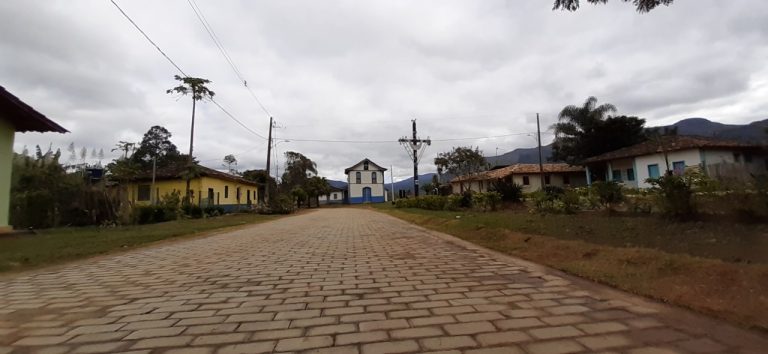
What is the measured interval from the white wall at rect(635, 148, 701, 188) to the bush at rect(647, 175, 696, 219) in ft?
63.3

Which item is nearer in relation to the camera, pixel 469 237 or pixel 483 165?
pixel 469 237

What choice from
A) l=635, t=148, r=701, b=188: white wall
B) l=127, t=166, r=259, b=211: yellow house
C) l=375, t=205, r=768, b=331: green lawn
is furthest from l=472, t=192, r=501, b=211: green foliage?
l=127, t=166, r=259, b=211: yellow house

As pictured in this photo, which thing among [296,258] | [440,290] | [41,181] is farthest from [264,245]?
[41,181]

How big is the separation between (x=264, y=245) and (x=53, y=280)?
444cm

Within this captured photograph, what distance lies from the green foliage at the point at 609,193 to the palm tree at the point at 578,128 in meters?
33.6

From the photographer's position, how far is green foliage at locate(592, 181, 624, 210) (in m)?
10.1

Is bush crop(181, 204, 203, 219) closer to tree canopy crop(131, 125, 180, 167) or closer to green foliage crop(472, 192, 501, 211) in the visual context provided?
green foliage crop(472, 192, 501, 211)

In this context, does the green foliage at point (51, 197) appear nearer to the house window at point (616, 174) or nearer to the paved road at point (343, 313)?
the paved road at point (343, 313)

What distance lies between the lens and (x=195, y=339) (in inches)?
125

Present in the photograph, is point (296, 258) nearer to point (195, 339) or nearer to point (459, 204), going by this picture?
point (195, 339)

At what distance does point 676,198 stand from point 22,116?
16.7 m

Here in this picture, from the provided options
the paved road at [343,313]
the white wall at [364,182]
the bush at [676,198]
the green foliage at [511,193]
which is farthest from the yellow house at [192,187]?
the bush at [676,198]

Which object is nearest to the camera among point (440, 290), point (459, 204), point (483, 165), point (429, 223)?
point (440, 290)

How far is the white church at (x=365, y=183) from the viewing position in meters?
68.6
